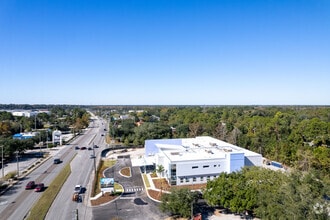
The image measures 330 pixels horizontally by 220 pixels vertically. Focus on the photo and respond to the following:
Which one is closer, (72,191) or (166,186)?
(72,191)

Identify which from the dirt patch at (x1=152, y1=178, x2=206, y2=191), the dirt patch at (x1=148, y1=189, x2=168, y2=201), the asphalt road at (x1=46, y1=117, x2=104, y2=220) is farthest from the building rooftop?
the asphalt road at (x1=46, y1=117, x2=104, y2=220)

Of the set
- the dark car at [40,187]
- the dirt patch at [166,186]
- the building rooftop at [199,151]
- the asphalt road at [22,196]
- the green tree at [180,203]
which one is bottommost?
the dirt patch at [166,186]

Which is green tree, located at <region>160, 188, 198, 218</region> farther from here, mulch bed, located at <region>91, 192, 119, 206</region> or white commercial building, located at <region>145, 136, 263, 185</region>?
white commercial building, located at <region>145, 136, 263, 185</region>

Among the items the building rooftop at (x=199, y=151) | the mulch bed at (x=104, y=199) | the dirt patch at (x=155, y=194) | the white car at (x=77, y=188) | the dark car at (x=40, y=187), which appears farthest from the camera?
the building rooftop at (x=199, y=151)

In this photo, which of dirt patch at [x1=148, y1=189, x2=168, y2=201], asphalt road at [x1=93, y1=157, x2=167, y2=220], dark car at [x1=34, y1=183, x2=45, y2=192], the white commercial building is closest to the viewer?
asphalt road at [x1=93, y1=157, x2=167, y2=220]

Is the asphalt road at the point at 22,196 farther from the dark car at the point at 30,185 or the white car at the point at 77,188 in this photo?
the white car at the point at 77,188

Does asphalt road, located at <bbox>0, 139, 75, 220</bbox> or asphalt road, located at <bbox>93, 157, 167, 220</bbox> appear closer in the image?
asphalt road, located at <bbox>93, 157, 167, 220</bbox>

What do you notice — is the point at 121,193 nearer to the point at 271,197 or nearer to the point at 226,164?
the point at 226,164

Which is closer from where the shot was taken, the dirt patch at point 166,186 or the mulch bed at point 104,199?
the mulch bed at point 104,199

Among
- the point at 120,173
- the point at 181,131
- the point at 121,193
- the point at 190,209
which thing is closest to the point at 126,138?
the point at 181,131

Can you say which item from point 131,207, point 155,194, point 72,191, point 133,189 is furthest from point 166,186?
point 72,191

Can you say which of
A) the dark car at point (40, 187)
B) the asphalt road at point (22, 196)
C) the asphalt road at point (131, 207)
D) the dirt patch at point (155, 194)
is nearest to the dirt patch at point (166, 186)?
the dirt patch at point (155, 194)

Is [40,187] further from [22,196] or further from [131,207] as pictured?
[131,207]
